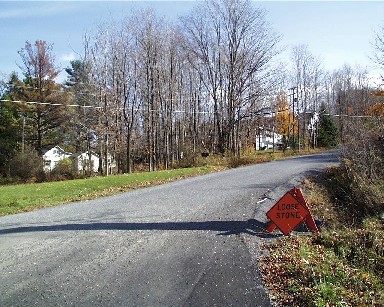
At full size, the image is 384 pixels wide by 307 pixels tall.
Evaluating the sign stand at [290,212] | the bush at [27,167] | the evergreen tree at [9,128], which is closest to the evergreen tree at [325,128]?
the bush at [27,167]

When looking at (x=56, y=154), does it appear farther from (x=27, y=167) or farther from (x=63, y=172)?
(x=63, y=172)

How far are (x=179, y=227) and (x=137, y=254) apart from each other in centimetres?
188

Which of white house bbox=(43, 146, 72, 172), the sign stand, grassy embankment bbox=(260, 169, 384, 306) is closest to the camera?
grassy embankment bbox=(260, 169, 384, 306)

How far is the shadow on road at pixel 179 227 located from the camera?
7395 millimetres

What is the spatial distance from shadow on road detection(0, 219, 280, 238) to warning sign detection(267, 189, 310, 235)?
34 cm

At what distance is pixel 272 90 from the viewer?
109 feet

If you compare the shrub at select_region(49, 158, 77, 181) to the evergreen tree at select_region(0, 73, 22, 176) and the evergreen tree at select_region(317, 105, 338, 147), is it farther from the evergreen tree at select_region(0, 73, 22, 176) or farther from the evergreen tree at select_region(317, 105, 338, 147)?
the evergreen tree at select_region(317, 105, 338, 147)

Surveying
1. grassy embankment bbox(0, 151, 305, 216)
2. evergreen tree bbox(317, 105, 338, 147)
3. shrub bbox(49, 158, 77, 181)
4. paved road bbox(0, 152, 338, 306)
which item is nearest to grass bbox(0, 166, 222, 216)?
grassy embankment bbox(0, 151, 305, 216)

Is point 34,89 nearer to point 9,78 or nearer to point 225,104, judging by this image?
point 9,78

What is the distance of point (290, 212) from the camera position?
7.04m

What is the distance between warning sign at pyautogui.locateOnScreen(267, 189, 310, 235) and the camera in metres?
7.02

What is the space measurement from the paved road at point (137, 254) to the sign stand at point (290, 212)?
415 millimetres

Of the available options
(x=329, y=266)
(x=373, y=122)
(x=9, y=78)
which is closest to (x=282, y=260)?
(x=329, y=266)

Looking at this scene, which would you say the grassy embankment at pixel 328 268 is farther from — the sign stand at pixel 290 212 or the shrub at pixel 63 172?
the shrub at pixel 63 172
